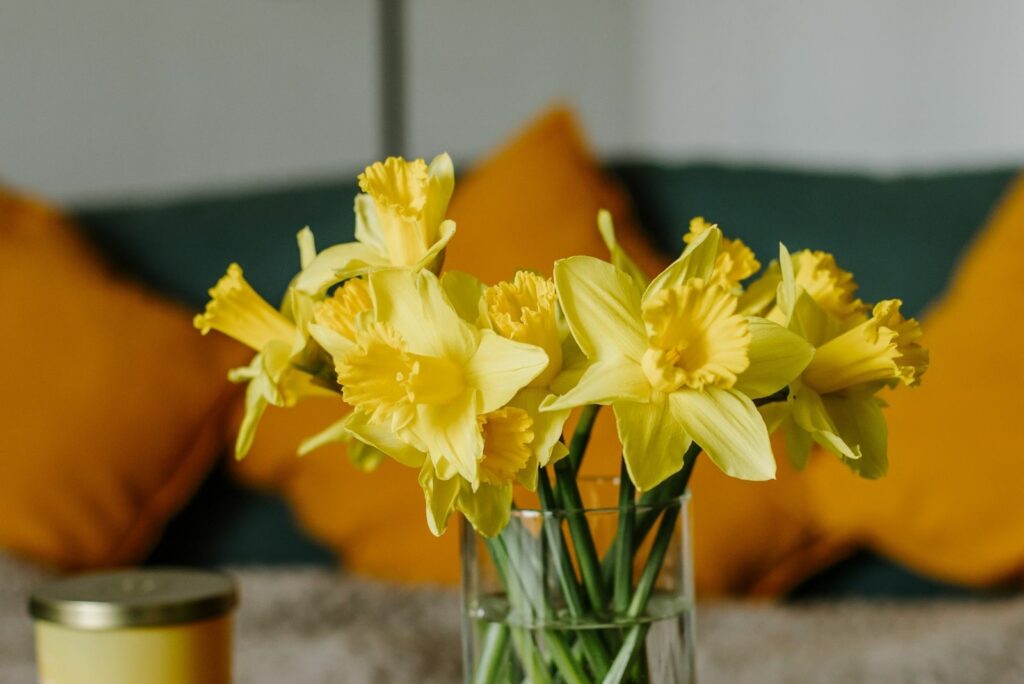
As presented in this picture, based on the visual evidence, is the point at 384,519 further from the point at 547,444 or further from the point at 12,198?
the point at 547,444

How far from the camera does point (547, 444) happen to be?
1.43ft

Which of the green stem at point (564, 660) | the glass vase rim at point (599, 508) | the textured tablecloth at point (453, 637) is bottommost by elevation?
the textured tablecloth at point (453, 637)

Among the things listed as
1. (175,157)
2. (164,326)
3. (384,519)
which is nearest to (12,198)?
(164,326)

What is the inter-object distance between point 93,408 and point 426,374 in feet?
3.38

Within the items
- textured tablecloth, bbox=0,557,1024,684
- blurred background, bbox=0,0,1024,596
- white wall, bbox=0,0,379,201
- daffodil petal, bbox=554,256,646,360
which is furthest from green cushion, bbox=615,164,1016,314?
daffodil petal, bbox=554,256,646,360

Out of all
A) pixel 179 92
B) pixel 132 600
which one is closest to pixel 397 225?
pixel 132 600

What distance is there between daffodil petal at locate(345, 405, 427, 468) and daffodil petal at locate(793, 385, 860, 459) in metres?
0.15

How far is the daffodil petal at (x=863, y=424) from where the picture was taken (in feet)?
1.58

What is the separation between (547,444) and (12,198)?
4.20ft

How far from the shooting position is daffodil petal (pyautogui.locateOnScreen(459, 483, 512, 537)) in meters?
0.45

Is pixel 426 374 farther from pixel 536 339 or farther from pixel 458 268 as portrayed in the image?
pixel 458 268

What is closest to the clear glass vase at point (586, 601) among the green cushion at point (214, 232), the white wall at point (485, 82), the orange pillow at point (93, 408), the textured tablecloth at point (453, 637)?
the textured tablecloth at point (453, 637)

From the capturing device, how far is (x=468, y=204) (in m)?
1.50

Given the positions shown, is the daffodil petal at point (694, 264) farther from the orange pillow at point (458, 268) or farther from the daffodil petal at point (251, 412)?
the orange pillow at point (458, 268)
